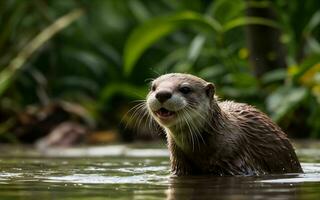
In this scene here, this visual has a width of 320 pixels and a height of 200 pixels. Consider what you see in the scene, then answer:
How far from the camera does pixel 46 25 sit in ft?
32.5

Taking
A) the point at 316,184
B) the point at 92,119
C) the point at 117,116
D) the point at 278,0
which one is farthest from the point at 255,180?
the point at 117,116

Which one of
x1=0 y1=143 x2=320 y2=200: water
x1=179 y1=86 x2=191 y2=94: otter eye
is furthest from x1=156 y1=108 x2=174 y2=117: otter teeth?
x1=0 y1=143 x2=320 y2=200: water

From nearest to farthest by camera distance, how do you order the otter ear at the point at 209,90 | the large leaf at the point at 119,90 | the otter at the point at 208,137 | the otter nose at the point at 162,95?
the otter nose at the point at 162,95, the otter at the point at 208,137, the otter ear at the point at 209,90, the large leaf at the point at 119,90

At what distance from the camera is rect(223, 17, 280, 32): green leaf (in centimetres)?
837

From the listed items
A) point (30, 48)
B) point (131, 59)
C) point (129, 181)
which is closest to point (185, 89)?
point (129, 181)

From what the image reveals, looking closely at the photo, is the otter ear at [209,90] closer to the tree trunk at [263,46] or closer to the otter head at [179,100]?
the otter head at [179,100]

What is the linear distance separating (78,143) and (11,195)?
5.12 m

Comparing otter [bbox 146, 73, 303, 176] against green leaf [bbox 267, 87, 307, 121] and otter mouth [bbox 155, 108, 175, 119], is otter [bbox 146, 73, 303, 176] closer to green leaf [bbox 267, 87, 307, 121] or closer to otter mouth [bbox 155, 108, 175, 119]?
otter mouth [bbox 155, 108, 175, 119]

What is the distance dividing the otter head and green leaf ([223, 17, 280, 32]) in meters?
3.36

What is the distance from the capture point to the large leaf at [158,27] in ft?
27.2

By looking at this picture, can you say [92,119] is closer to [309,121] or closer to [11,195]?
[309,121]

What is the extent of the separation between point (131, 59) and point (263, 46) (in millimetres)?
1252

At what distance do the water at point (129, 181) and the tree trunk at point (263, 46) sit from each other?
Answer: 2.34 metres

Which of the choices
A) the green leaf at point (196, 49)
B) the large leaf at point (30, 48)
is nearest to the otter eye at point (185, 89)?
the green leaf at point (196, 49)
